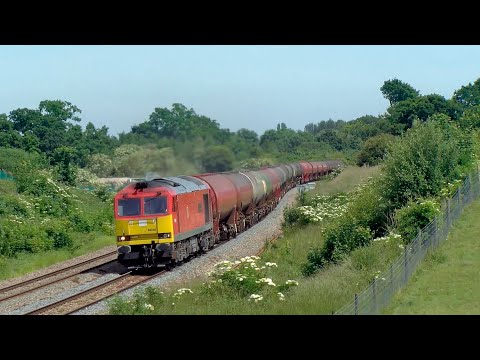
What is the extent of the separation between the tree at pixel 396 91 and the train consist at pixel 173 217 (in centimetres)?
4568

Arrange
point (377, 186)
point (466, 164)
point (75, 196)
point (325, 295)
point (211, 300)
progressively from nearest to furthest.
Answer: point (325, 295), point (211, 300), point (377, 186), point (466, 164), point (75, 196)

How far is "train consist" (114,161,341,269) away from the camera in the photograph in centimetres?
2245

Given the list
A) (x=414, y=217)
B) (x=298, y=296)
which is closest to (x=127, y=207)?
(x=414, y=217)

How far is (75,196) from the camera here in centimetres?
3994

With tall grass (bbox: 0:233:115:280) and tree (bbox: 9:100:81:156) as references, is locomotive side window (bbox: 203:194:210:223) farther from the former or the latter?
tree (bbox: 9:100:81:156)

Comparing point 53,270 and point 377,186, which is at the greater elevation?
point 377,186

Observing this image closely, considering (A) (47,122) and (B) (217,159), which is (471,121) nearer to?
(B) (217,159)

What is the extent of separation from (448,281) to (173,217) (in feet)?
31.4

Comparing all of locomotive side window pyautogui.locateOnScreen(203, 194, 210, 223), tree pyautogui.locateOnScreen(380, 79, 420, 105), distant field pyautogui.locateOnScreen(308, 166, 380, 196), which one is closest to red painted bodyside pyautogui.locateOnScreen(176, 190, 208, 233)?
locomotive side window pyautogui.locateOnScreen(203, 194, 210, 223)

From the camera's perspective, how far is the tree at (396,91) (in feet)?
246

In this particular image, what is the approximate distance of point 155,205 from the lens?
22.5 m
